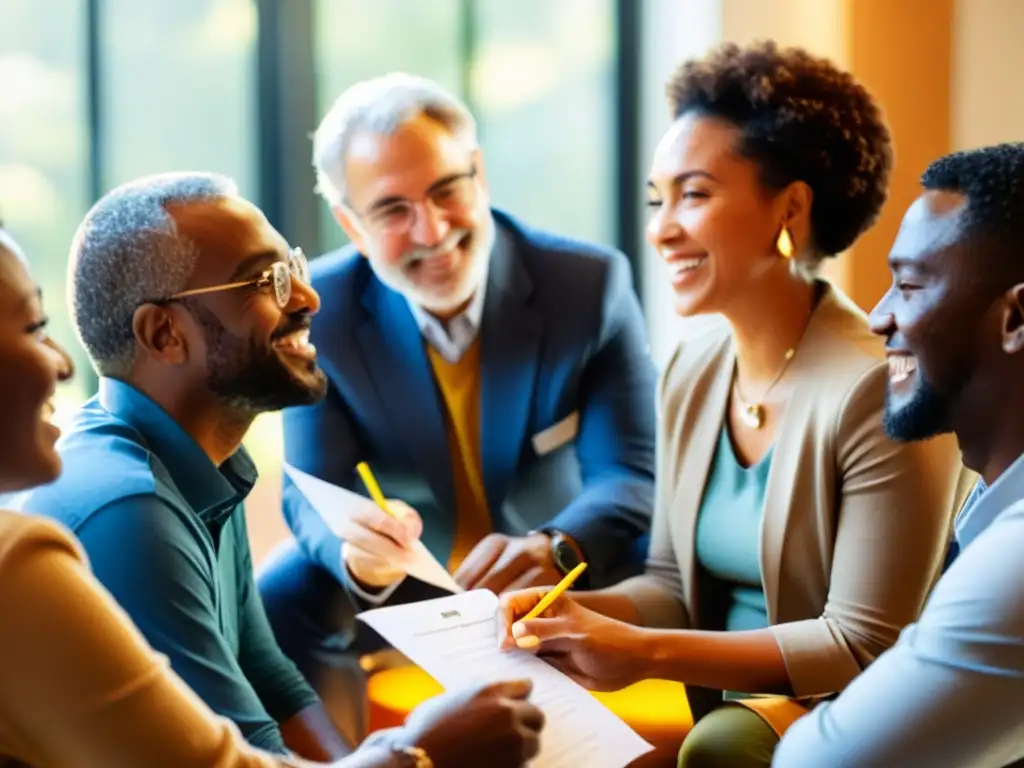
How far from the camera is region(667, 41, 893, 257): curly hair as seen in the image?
1702mm

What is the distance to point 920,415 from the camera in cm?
132

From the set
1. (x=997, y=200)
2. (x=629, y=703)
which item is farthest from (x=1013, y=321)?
(x=629, y=703)

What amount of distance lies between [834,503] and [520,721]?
61 cm

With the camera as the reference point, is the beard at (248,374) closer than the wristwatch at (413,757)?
No

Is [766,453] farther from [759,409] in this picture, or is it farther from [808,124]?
[808,124]

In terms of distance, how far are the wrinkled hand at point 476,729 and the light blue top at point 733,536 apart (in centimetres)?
58

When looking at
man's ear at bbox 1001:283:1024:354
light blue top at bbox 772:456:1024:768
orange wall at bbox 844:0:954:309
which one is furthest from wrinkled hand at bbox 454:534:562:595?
orange wall at bbox 844:0:954:309

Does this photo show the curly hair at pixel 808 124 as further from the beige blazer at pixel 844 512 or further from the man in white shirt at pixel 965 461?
the man in white shirt at pixel 965 461

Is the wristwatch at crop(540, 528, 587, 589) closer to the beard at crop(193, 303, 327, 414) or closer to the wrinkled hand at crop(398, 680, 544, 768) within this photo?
the beard at crop(193, 303, 327, 414)

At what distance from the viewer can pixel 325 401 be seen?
1938 mm

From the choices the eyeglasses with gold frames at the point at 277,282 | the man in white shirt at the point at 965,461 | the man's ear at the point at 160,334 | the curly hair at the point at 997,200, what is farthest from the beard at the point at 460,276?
the curly hair at the point at 997,200

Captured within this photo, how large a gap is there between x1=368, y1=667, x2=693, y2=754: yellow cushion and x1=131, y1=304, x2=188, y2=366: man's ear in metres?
0.55

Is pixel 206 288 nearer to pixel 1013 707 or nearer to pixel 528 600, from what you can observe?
pixel 528 600

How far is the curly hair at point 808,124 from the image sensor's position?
1.70m
